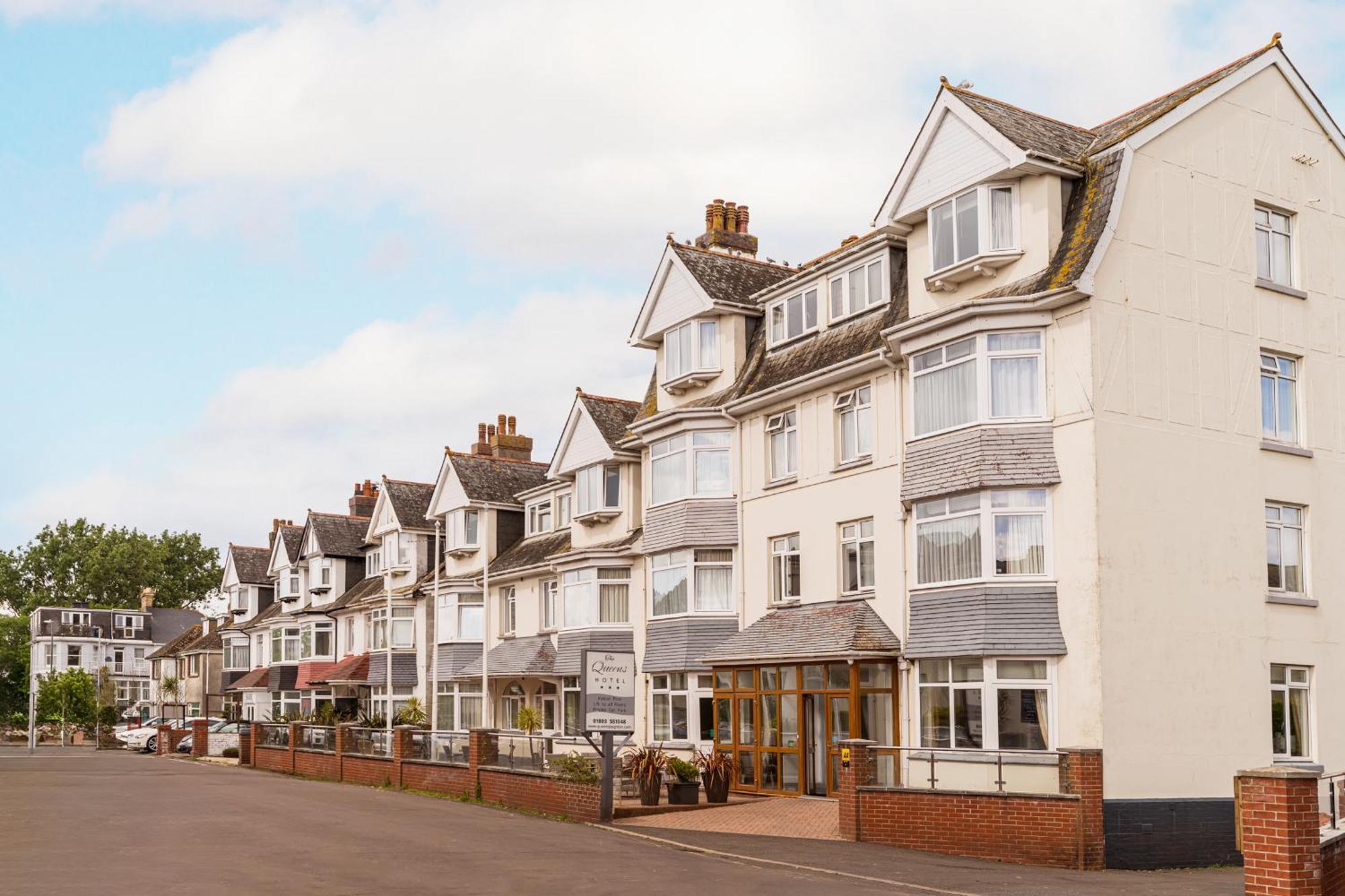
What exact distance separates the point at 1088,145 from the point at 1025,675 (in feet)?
31.7

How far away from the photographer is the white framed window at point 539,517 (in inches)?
1850

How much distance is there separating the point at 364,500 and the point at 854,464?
4209 cm

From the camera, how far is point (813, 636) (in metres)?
28.5

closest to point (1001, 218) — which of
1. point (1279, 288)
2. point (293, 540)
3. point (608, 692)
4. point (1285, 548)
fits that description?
point (1279, 288)

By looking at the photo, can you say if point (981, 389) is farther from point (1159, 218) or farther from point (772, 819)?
point (772, 819)

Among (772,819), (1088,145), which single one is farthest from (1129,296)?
(772,819)

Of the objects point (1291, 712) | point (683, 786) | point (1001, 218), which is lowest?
point (683, 786)

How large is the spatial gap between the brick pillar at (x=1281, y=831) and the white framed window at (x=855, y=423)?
14.5 m

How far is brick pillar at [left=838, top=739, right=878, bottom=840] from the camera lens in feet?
77.6

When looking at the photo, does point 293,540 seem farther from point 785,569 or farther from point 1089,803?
point 1089,803

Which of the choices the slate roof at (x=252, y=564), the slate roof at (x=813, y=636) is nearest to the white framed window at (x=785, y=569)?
the slate roof at (x=813, y=636)

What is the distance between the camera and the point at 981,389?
79.4 ft

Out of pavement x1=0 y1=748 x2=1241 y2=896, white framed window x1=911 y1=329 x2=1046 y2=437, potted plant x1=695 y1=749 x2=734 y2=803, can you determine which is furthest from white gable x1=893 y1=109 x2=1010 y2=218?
pavement x1=0 y1=748 x2=1241 y2=896

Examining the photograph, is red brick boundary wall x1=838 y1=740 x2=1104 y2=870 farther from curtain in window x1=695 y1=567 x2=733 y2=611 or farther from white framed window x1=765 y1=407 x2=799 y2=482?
curtain in window x1=695 y1=567 x2=733 y2=611
